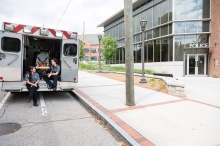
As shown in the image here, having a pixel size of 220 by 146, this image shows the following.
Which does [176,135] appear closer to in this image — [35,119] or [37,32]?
[35,119]

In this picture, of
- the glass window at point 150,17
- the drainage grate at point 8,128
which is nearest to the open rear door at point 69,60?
the drainage grate at point 8,128

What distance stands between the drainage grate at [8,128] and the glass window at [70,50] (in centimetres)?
377

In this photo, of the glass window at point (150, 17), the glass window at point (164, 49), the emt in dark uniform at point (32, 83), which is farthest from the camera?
the glass window at point (150, 17)

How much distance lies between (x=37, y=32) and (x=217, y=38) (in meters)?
18.1

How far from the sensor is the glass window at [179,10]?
825 inches

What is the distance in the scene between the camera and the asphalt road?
397cm

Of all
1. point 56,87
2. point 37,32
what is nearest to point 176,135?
point 56,87

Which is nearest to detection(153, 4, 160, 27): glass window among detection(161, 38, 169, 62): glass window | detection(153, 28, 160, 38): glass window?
detection(153, 28, 160, 38): glass window

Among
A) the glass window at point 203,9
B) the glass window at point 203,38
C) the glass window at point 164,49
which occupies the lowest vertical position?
the glass window at point 164,49

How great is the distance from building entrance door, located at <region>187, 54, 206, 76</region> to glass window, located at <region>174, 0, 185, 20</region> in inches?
172

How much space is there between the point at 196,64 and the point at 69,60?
17.4 m

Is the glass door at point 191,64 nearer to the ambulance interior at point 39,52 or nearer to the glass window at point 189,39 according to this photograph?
the glass window at point 189,39

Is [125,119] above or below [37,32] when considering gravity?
below

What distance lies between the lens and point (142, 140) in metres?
3.81
